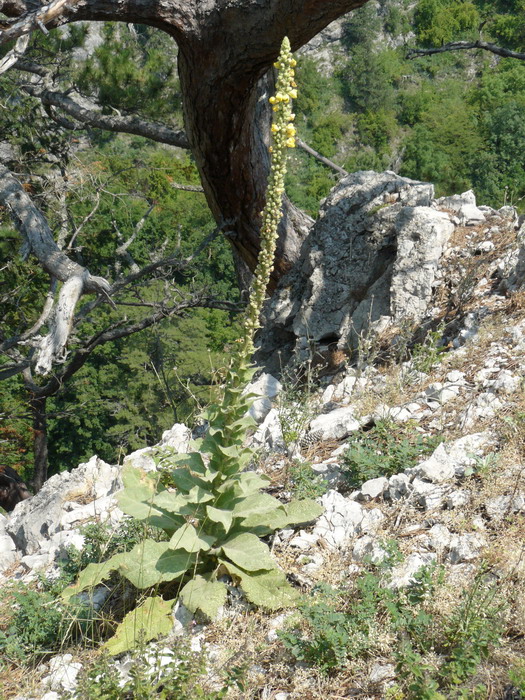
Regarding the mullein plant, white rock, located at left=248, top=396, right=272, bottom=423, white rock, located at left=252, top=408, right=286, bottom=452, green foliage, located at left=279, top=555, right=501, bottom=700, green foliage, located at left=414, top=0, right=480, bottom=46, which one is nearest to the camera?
green foliage, located at left=279, top=555, right=501, bottom=700

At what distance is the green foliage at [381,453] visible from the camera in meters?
3.77

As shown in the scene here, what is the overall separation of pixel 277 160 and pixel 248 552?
5.77 ft

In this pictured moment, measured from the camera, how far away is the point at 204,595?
3.07m

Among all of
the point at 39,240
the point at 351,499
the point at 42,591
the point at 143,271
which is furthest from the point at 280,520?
the point at 143,271

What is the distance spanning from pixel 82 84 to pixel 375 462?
6070 mm

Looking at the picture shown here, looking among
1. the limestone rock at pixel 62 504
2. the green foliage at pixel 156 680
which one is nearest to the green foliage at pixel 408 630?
the green foliage at pixel 156 680

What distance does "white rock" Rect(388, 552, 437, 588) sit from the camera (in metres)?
3.02

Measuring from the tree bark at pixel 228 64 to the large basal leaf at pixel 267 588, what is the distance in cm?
370

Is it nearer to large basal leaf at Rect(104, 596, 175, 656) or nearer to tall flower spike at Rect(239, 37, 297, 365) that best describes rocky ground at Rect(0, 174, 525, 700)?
large basal leaf at Rect(104, 596, 175, 656)

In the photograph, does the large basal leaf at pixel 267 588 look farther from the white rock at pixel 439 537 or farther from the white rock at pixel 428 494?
the white rock at pixel 428 494

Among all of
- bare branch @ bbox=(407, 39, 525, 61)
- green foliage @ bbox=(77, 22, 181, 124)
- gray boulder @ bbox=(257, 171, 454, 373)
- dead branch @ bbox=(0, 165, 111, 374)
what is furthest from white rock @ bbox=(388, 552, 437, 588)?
bare branch @ bbox=(407, 39, 525, 61)

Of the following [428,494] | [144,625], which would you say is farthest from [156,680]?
[428,494]

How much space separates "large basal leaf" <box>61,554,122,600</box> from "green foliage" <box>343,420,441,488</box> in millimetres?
1342

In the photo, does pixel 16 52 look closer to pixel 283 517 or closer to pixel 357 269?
pixel 357 269
